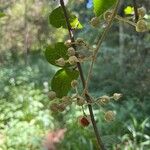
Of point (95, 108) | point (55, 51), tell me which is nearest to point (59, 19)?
point (55, 51)

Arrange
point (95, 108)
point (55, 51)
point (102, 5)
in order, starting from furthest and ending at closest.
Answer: point (95, 108) → point (55, 51) → point (102, 5)

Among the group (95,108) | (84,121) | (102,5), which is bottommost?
(95,108)

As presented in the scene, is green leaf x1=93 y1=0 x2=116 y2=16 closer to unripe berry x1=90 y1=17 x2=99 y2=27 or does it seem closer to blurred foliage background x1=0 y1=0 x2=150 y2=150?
unripe berry x1=90 y1=17 x2=99 y2=27

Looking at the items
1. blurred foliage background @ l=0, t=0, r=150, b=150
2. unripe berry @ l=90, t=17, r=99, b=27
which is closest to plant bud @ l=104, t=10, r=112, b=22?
unripe berry @ l=90, t=17, r=99, b=27

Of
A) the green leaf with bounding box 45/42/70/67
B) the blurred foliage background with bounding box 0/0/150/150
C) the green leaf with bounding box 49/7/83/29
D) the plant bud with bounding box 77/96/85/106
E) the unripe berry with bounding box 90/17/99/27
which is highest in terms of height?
the unripe berry with bounding box 90/17/99/27

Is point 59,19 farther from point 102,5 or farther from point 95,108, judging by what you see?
point 95,108

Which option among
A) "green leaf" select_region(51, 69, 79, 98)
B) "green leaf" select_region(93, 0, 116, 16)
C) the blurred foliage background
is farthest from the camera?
the blurred foliage background

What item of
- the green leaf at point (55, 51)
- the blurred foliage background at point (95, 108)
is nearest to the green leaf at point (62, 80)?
the green leaf at point (55, 51)

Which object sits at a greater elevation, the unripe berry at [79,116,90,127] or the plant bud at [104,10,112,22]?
the plant bud at [104,10,112,22]

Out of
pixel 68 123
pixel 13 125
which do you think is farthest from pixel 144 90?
pixel 13 125

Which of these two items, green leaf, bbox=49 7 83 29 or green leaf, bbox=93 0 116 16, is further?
green leaf, bbox=49 7 83 29
